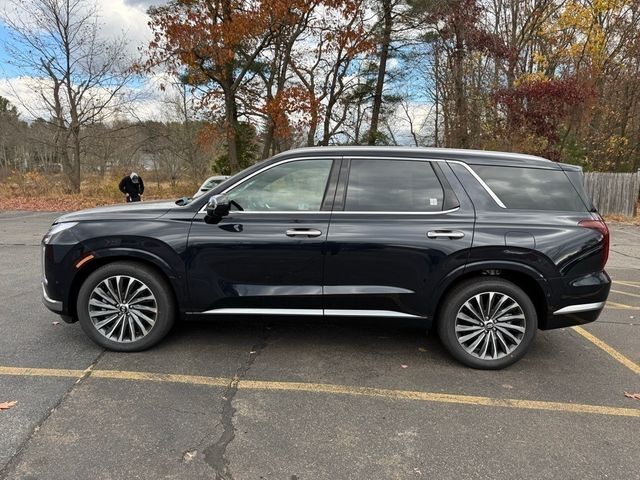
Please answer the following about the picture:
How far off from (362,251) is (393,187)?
0.62 meters

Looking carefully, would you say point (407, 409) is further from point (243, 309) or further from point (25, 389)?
point (25, 389)

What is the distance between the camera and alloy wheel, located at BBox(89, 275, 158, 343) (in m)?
3.86

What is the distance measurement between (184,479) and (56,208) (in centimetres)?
1874

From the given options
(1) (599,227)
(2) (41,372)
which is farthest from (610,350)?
(2) (41,372)

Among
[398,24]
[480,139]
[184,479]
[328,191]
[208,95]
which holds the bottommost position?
[184,479]

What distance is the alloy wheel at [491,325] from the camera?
12.3 ft

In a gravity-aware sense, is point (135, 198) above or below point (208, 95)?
below

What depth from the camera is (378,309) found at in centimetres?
376

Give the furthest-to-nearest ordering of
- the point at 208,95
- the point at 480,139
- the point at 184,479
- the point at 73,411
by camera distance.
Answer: the point at 208,95 → the point at 480,139 → the point at 73,411 → the point at 184,479

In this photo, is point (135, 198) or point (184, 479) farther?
point (135, 198)

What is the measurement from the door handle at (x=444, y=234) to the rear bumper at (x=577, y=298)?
34.7 inches

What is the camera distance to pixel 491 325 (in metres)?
3.78

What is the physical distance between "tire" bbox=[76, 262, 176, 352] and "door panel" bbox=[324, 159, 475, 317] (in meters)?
1.43

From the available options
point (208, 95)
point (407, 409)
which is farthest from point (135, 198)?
point (407, 409)
